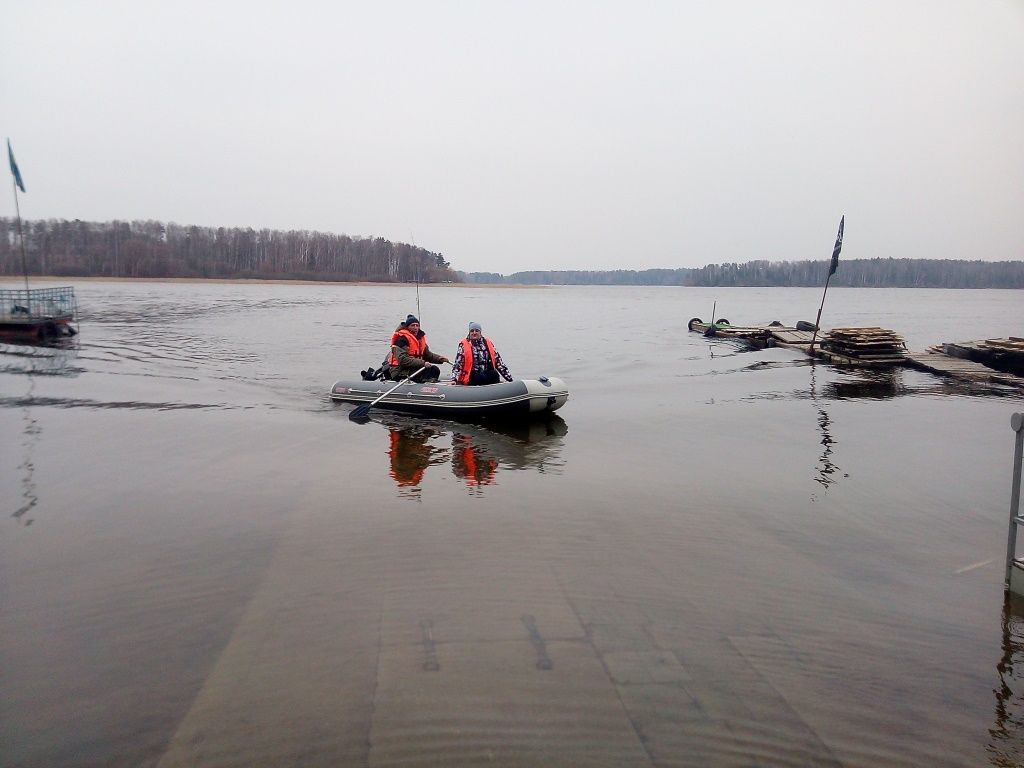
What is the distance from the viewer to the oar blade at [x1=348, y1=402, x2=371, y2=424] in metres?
11.8

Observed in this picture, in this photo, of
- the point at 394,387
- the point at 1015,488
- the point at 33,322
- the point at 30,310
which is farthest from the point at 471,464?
the point at 30,310

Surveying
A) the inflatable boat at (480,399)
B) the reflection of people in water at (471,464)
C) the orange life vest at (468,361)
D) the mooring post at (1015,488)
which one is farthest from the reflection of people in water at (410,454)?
the mooring post at (1015,488)

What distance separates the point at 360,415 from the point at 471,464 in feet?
11.8

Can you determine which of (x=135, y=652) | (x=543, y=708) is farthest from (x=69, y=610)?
(x=543, y=708)

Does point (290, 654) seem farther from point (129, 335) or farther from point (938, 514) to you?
point (129, 335)

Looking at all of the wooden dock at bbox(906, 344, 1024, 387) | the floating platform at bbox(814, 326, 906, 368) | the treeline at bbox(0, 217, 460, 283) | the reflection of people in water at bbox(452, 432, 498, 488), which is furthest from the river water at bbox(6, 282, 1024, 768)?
the treeline at bbox(0, 217, 460, 283)

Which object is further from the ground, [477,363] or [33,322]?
[33,322]

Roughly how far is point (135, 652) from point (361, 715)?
5.53 ft

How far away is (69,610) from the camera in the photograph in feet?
15.5

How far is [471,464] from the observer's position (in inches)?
354

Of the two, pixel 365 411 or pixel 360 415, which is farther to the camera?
pixel 365 411

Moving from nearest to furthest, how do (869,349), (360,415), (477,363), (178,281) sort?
(360,415) → (477,363) → (869,349) → (178,281)

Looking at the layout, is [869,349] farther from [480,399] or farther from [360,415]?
[360,415]

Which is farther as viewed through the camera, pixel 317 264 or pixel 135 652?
pixel 317 264
